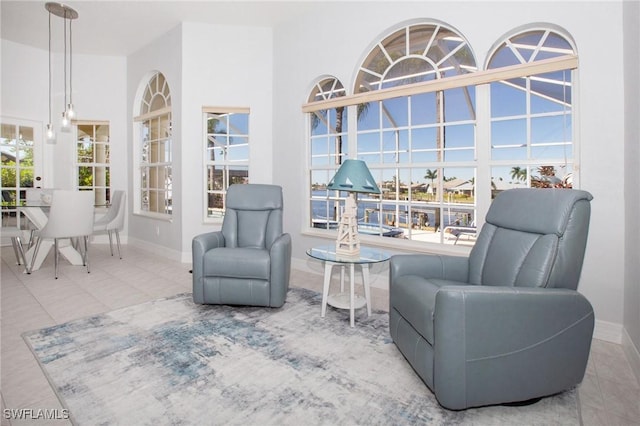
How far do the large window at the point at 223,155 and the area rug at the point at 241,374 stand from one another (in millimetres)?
2534

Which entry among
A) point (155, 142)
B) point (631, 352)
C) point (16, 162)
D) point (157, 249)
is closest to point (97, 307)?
point (157, 249)

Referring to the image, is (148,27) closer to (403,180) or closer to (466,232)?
(403,180)

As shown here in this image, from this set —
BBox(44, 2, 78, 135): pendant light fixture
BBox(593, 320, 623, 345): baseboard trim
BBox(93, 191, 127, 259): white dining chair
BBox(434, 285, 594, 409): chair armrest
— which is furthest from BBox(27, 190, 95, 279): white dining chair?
BBox(593, 320, 623, 345): baseboard trim

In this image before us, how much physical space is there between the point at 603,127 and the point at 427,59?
166 cm

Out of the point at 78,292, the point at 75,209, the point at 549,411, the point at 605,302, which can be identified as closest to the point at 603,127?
the point at 605,302

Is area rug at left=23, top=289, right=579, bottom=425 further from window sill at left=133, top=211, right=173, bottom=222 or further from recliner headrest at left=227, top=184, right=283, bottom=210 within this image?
window sill at left=133, top=211, right=173, bottom=222

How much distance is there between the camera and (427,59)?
3.55 m

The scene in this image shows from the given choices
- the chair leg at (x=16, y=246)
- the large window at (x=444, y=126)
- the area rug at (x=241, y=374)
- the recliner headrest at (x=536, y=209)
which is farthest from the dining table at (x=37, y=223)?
the recliner headrest at (x=536, y=209)

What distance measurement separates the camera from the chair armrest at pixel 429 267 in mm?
2336

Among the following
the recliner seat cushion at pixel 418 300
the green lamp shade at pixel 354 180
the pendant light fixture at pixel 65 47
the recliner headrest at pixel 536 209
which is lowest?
the recliner seat cushion at pixel 418 300

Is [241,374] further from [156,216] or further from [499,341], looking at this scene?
[156,216]

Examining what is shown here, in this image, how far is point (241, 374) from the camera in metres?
1.99

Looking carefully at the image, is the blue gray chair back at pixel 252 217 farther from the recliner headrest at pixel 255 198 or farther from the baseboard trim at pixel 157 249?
the baseboard trim at pixel 157 249

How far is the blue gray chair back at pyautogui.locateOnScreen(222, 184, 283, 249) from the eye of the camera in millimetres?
3566
